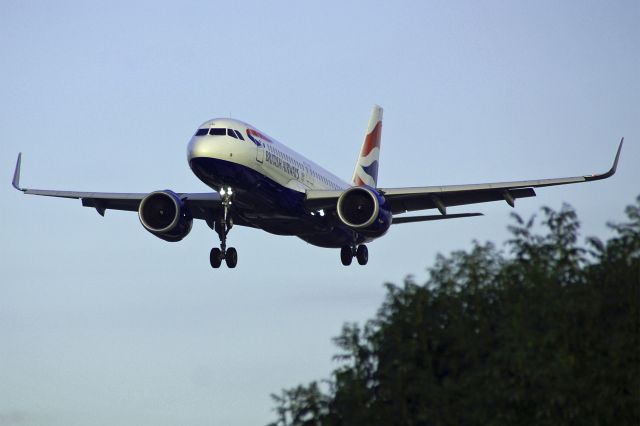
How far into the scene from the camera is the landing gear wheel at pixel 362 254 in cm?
5003

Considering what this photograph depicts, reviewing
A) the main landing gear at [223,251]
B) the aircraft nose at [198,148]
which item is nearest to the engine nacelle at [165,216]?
the main landing gear at [223,251]

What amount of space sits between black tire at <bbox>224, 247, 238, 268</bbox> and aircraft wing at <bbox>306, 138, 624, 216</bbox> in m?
3.60

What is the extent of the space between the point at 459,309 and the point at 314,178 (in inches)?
743

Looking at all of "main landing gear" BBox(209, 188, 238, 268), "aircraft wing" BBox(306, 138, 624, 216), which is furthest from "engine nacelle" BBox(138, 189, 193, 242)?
"aircraft wing" BBox(306, 138, 624, 216)

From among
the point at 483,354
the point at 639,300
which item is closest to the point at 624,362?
the point at 639,300

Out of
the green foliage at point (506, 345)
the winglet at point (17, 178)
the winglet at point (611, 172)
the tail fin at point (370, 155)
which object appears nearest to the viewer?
the green foliage at point (506, 345)

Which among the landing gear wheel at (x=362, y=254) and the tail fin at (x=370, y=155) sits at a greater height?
the tail fin at (x=370, y=155)

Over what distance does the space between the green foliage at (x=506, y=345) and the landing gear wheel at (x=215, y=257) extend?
55.3 feet

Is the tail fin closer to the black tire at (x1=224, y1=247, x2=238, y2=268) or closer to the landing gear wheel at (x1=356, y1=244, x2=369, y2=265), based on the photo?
the landing gear wheel at (x1=356, y1=244, x2=369, y2=265)

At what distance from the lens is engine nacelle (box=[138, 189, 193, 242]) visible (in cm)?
4381

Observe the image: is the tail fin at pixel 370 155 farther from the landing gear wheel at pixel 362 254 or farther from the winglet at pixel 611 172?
the winglet at pixel 611 172

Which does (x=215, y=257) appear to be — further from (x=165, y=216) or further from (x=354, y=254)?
(x=354, y=254)

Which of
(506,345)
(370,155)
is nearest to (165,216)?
(370,155)

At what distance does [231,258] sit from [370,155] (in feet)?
53.6
